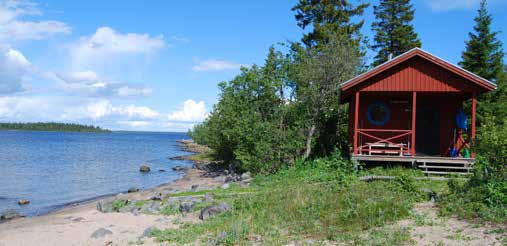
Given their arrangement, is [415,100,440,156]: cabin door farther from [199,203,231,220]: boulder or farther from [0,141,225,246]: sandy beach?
[0,141,225,246]: sandy beach

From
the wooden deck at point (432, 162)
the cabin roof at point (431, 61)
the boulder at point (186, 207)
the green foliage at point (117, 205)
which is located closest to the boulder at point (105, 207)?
the green foliage at point (117, 205)

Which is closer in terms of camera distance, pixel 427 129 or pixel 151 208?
pixel 151 208

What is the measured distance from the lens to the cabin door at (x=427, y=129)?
18.0 metres

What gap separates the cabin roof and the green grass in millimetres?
5067

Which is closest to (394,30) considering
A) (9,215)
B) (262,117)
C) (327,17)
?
(327,17)

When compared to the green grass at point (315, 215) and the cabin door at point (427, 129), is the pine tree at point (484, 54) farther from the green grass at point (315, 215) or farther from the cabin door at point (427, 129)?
the green grass at point (315, 215)

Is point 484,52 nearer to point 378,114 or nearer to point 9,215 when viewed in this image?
point 378,114

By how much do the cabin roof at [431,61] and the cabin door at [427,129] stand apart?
2749 mm

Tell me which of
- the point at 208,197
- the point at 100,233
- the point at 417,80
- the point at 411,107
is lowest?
the point at 100,233

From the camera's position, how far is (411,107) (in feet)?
58.9

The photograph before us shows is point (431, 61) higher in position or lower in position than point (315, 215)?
higher

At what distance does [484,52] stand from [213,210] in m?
21.2

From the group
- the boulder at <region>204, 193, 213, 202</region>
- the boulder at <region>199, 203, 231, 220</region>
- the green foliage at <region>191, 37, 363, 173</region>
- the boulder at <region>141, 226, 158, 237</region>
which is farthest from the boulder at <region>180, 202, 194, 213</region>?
the green foliage at <region>191, 37, 363, 173</region>

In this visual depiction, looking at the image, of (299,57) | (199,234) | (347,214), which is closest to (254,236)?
(199,234)
